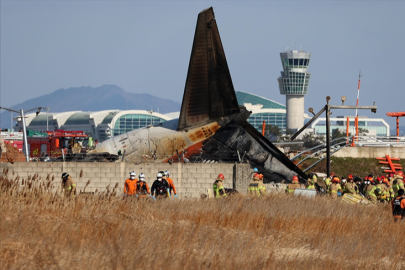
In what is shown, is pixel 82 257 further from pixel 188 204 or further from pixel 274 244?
pixel 188 204

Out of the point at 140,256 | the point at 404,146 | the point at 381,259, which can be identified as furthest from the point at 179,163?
the point at 404,146

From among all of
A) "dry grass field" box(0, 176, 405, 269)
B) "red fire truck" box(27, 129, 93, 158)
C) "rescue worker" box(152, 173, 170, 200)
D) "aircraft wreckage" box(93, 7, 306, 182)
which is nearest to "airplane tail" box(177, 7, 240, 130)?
"aircraft wreckage" box(93, 7, 306, 182)

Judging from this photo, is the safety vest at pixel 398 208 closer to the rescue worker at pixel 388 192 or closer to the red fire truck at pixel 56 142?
the rescue worker at pixel 388 192

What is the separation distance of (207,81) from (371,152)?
18623mm

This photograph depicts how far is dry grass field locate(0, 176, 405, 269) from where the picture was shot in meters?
13.3

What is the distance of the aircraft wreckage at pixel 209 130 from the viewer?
34.4m

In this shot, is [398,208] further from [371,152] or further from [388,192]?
[371,152]

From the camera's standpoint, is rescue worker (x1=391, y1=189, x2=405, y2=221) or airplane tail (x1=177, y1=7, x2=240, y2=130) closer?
rescue worker (x1=391, y1=189, x2=405, y2=221)

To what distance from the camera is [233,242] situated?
53.1 feet

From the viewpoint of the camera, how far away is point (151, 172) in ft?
105

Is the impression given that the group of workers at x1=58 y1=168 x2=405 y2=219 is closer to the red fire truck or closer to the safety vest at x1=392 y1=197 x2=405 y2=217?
the safety vest at x1=392 y1=197 x2=405 y2=217

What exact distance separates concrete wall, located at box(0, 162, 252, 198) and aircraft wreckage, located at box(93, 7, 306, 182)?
2046 millimetres

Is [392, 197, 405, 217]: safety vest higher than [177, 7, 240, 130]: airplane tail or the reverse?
the reverse

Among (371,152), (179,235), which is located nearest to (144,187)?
(179,235)
